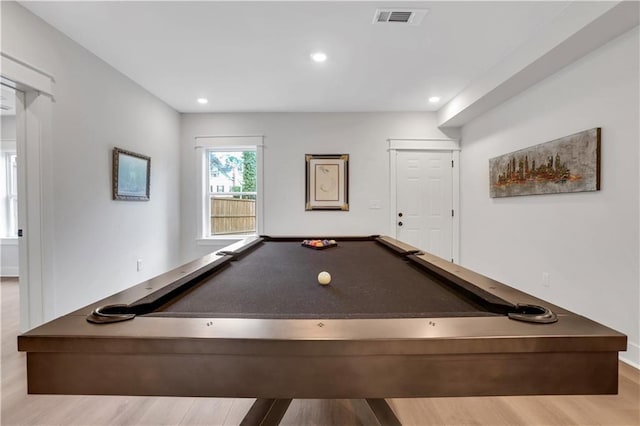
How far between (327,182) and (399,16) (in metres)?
2.42

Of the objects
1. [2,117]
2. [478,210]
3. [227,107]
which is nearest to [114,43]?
[227,107]

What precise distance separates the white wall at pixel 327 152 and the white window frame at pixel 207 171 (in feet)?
0.27

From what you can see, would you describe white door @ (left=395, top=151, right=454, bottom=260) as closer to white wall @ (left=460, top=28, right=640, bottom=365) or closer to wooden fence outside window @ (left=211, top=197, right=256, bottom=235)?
white wall @ (left=460, top=28, right=640, bottom=365)

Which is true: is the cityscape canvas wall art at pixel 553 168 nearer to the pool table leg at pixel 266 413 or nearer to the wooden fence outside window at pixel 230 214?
the pool table leg at pixel 266 413

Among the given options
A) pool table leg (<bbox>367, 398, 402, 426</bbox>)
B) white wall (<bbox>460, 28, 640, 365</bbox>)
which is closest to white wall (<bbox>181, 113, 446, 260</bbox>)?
white wall (<bbox>460, 28, 640, 365</bbox>)

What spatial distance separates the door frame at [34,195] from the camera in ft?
6.97

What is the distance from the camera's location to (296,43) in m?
2.44

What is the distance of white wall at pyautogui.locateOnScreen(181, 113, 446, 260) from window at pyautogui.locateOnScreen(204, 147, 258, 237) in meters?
0.35

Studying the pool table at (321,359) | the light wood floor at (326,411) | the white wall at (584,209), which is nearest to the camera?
the pool table at (321,359)

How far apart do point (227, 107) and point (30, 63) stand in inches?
84.6

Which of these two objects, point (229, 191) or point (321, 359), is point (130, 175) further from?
point (321, 359)

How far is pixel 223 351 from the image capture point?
0.68 meters

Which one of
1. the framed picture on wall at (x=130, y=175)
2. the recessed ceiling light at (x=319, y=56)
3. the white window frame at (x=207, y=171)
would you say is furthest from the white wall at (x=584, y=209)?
the framed picture on wall at (x=130, y=175)

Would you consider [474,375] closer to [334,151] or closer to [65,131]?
[65,131]
